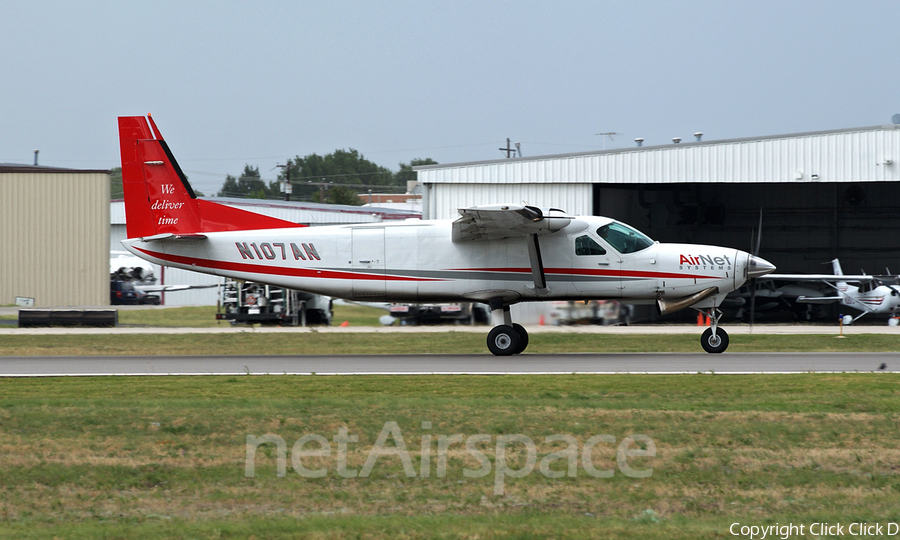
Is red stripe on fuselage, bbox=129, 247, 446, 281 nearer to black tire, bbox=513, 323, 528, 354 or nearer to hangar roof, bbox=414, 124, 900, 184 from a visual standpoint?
black tire, bbox=513, 323, 528, 354

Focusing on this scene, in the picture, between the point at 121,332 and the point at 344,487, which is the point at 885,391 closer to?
the point at 344,487

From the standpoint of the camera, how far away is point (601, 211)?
116 ft

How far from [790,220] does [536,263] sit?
91.3 feet

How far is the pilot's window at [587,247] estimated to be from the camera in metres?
17.6

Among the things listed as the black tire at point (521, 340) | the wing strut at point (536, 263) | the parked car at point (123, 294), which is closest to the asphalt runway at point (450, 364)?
the black tire at point (521, 340)

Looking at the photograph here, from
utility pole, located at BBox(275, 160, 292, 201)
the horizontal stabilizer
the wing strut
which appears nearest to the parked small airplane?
Result: the wing strut

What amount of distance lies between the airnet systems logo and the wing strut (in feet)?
29.2

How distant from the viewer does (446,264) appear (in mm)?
17906

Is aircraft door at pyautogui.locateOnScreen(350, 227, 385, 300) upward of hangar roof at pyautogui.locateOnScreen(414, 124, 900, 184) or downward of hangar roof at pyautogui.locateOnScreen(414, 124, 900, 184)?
downward

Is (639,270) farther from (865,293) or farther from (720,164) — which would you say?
(865,293)

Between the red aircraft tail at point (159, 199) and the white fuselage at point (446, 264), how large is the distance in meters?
0.38

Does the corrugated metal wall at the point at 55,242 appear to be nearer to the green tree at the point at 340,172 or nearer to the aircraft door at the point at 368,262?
the aircraft door at the point at 368,262

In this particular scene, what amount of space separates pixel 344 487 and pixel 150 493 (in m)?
1.54

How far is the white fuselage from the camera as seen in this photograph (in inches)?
695
